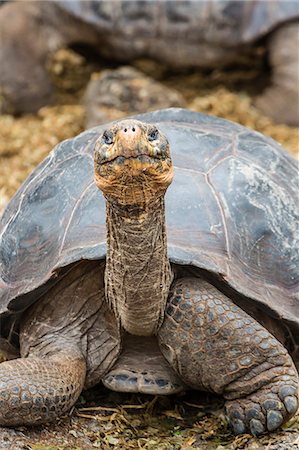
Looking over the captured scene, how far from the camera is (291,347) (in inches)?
149

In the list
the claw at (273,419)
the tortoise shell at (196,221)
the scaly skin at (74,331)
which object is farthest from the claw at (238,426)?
the scaly skin at (74,331)

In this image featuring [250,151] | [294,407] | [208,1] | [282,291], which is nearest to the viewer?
[294,407]

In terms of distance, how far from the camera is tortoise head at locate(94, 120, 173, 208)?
2865 mm

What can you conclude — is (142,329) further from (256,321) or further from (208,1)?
(208,1)

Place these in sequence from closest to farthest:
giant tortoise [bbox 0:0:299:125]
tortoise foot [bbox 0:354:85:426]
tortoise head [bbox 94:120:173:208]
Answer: tortoise head [bbox 94:120:173:208] < tortoise foot [bbox 0:354:85:426] < giant tortoise [bbox 0:0:299:125]

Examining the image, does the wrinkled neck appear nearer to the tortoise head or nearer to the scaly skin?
the tortoise head

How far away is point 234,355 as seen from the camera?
11.2 feet

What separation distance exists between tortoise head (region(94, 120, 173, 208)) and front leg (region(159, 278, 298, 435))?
54cm

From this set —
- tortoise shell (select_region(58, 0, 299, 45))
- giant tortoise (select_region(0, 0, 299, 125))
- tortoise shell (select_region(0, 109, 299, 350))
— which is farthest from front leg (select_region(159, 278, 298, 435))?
tortoise shell (select_region(58, 0, 299, 45))

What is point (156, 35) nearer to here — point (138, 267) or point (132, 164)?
point (138, 267)

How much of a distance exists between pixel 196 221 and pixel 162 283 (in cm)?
35

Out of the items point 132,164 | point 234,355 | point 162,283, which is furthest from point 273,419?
point 132,164

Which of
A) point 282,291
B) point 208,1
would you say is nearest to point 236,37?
point 208,1

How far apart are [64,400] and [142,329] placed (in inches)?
13.7
